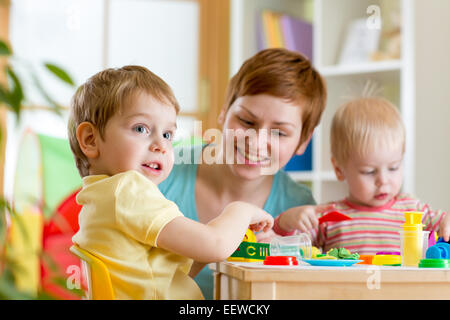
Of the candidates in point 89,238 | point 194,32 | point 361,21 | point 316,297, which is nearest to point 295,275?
point 316,297

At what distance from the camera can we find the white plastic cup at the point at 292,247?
2.80 feet

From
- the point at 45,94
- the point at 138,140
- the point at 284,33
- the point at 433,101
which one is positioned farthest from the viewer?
the point at 284,33

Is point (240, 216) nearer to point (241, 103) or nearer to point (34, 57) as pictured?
point (241, 103)

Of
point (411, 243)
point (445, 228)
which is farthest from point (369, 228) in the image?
point (411, 243)

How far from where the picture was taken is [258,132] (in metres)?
1.27

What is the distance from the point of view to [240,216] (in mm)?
856

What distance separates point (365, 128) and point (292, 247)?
0.52 meters

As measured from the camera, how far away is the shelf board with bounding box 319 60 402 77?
2.07 metres

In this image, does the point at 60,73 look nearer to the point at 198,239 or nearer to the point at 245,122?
the point at 198,239

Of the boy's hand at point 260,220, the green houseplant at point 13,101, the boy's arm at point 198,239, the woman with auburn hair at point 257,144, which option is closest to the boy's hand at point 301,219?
the woman with auburn hair at point 257,144

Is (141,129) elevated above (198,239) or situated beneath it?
elevated above

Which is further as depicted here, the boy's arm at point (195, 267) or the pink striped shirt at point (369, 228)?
the pink striped shirt at point (369, 228)

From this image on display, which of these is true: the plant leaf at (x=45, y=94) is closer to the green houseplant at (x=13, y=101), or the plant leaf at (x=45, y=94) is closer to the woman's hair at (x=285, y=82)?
the green houseplant at (x=13, y=101)

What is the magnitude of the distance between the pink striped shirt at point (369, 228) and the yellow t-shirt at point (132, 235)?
0.52m
